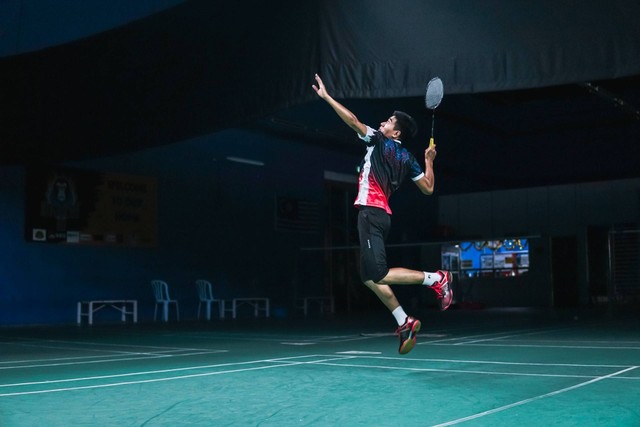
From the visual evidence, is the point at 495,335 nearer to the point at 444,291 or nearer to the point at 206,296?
the point at 444,291

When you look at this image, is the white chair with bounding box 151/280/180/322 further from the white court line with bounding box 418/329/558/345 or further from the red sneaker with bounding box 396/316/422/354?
the red sneaker with bounding box 396/316/422/354

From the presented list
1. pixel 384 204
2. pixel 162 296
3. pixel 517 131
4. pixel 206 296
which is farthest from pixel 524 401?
pixel 517 131

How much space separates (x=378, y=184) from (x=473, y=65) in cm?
316

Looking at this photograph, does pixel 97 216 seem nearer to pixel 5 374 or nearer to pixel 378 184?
pixel 5 374

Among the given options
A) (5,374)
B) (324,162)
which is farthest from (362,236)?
(324,162)

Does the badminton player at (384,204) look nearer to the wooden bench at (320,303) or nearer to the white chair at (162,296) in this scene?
the white chair at (162,296)

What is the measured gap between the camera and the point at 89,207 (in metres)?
14.5

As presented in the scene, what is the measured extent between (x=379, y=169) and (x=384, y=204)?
262 mm

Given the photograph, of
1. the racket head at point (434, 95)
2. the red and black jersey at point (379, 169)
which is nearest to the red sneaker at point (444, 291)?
the red and black jersey at point (379, 169)

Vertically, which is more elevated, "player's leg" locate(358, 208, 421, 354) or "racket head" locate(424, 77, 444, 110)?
"racket head" locate(424, 77, 444, 110)

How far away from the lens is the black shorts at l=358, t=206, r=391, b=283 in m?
5.26

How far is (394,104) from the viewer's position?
17266 millimetres

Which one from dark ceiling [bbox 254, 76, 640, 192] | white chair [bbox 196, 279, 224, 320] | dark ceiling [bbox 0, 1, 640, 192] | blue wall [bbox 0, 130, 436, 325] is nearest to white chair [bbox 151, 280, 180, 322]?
blue wall [bbox 0, 130, 436, 325]

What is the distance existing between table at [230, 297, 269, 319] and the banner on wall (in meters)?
2.40
